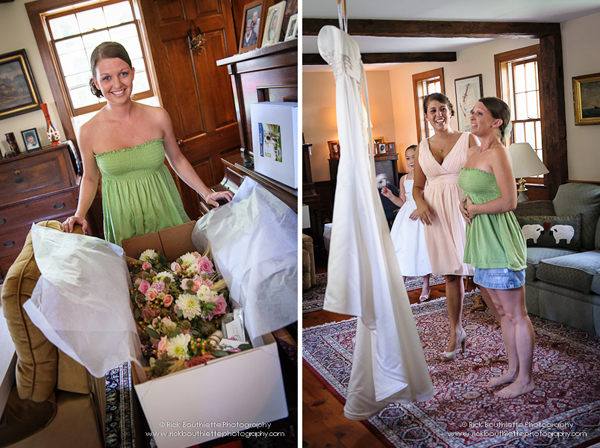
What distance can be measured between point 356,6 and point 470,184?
158 centimetres

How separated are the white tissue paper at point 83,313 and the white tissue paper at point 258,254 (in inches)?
12.6

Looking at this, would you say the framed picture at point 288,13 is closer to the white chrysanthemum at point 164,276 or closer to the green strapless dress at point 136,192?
the green strapless dress at point 136,192

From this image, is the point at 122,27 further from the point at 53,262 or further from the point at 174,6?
the point at 53,262

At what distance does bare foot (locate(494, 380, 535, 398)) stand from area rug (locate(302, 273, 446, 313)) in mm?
1627

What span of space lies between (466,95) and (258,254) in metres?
3.94

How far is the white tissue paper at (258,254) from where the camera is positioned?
1280mm

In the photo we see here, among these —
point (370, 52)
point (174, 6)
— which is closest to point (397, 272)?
point (174, 6)

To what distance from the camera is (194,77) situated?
3494 millimetres

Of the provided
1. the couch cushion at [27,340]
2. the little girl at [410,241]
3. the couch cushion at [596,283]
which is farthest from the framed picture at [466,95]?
the couch cushion at [27,340]

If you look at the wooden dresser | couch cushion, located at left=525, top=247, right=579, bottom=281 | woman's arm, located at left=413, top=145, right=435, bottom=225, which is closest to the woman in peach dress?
woman's arm, located at left=413, top=145, right=435, bottom=225

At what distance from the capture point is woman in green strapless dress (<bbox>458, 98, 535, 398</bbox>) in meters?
2.00

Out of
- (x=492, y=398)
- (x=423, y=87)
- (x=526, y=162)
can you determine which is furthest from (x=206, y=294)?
(x=423, y=87)

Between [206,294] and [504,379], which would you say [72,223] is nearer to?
[206,294]

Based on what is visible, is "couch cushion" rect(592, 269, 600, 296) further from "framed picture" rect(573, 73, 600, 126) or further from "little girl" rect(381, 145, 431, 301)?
"little girl" rect(381, 145, 431, 301)
